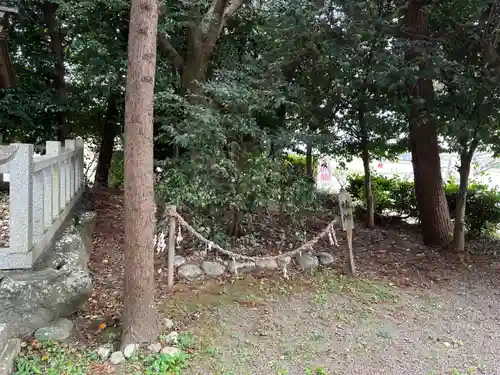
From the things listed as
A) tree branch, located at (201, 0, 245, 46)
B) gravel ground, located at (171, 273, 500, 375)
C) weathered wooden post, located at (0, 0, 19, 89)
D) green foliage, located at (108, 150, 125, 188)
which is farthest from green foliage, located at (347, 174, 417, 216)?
weathered wooden post, located at (0, 0, 19, 89)

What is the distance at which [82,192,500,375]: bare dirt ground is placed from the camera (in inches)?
137

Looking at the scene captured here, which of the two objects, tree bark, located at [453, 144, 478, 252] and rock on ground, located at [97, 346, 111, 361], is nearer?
rock on ground, located at [97, 346, 111, 361]

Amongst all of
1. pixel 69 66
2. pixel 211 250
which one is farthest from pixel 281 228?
pixel 69 66

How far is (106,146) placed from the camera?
9.69m

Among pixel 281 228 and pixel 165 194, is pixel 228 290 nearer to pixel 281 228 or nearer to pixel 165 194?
pixel 165 194

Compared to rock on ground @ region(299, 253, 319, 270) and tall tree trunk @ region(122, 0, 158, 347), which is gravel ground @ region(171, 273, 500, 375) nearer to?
rock on ground @ region(299, 253, 319, 270)

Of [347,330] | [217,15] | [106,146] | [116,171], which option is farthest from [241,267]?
[116,171]

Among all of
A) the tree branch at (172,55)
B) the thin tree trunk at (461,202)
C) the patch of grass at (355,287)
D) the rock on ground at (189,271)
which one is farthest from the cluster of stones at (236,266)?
the tree branch at (172,55)

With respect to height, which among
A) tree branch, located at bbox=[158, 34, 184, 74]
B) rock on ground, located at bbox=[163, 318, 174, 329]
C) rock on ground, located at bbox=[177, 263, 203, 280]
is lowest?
rock on ground, located at bbox=[163, 318, 174, 329]

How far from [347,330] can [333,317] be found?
0.88 feet

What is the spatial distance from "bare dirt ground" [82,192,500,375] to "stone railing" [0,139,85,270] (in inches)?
30.5

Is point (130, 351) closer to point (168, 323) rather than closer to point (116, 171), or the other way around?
point (168, 323)

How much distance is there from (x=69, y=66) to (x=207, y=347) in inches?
332

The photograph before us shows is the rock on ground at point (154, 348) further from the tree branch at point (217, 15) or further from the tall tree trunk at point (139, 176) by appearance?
the tree branch at point (217, 15)
